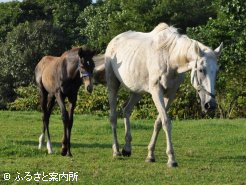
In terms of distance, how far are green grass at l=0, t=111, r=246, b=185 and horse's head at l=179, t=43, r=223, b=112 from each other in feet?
3.32

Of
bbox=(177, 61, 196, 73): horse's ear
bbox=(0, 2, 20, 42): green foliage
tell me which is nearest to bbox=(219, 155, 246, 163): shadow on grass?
bbox=(177, 61, 196, 73): horse's ear

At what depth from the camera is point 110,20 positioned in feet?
103

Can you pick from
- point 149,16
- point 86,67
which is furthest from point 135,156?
point 149,16

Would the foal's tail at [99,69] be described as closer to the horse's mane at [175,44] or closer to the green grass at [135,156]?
the green grass at [135,156]

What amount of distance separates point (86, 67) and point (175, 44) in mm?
1539

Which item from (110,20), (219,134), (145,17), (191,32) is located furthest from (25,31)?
(219,134)

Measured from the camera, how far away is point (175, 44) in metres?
8.66

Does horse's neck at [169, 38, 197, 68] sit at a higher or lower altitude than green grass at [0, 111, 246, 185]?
higher

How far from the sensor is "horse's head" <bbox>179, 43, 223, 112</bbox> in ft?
25.8

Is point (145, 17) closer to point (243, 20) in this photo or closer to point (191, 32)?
point (191, 32)

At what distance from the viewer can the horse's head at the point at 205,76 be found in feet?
25.8

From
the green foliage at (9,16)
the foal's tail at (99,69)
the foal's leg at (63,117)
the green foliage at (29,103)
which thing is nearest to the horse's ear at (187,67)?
the foal's leg at (63,117)

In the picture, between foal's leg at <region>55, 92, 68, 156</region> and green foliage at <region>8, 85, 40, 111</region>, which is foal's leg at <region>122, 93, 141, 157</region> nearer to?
→ foal's leg at <region>55, 92, 68, 156</region>

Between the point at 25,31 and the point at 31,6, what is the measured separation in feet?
28.6
